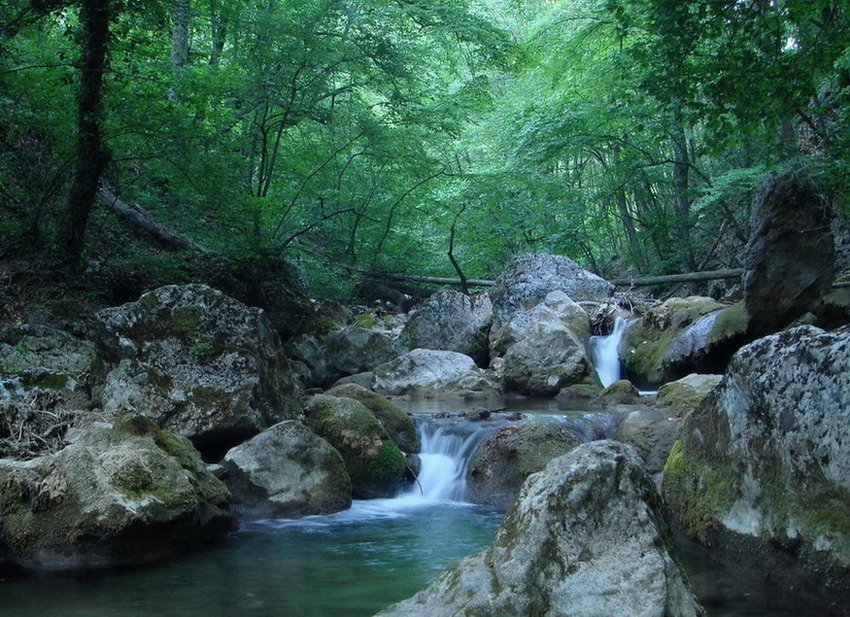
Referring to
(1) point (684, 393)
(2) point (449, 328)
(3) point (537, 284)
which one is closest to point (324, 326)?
(2) point (449, 328)

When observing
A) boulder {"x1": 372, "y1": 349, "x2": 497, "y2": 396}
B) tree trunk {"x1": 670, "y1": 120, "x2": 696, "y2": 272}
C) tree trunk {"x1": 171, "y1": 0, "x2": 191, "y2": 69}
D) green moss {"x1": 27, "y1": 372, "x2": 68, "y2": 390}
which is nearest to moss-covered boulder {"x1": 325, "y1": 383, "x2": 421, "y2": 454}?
green moss {"x1": 27, "y1": 372, "x2": 68, "y2": 390}

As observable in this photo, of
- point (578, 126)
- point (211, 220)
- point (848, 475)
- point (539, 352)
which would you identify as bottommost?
point (848, 475)

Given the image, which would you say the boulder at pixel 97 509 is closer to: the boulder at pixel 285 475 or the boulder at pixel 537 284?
the boulder at pixel 285 475

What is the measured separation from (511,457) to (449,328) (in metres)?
7.90

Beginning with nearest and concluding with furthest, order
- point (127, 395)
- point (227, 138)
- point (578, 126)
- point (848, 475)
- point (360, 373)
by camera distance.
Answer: point (848, 475)
point (127, 395)
point (227, 138)
point (360, 373)
point (578, 126)

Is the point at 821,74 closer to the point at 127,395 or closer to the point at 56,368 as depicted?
the point at 127,395

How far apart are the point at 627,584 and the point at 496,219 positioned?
52.4ft

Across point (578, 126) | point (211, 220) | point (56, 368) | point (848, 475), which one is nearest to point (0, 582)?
point (56, 368)

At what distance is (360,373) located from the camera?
1371 cm

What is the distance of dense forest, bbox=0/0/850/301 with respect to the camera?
7609mm

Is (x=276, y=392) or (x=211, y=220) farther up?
(x=211, y=220)

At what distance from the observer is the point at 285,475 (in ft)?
22.1

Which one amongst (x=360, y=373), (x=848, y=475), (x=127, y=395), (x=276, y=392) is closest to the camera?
(x=848, y=475)

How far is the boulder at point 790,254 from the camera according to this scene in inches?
404
